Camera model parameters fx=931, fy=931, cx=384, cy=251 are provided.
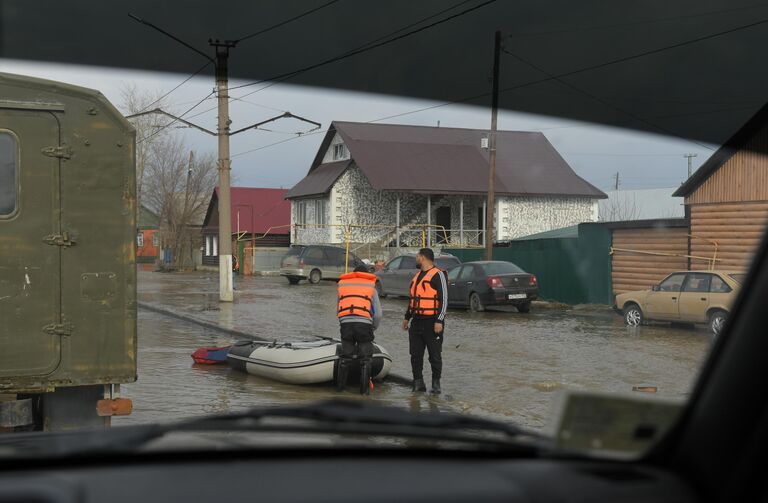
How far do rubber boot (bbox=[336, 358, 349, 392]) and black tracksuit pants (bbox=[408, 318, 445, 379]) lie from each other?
3.00 ft

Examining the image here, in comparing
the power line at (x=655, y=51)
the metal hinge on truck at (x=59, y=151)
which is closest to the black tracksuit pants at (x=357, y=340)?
the power line at (x=655, y=51)

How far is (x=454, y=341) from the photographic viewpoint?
1895 centimetres

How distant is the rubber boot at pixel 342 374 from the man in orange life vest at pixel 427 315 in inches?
36.2

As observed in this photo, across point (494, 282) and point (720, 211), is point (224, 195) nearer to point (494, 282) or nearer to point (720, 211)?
point (494, 282)

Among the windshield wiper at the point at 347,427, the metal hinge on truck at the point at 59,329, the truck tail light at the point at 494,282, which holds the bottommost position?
the truck tail light at the point at 494,282

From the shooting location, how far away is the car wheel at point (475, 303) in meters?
26.4

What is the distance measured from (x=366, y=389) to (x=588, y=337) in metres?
8.29

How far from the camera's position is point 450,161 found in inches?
2035

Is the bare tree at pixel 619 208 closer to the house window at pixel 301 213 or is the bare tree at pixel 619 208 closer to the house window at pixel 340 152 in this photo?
the house window at pixel 340 152

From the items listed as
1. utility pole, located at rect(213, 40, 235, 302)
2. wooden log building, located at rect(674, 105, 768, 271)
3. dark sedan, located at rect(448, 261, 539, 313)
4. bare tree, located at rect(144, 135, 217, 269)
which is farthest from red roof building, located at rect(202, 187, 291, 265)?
wooden log building, located at rect(674, 105, 768, 271)

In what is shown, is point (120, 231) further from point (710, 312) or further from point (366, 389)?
point (710, 312)

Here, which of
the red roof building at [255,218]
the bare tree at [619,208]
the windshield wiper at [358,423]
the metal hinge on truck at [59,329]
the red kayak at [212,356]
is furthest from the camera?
the red roof building at [255,218]

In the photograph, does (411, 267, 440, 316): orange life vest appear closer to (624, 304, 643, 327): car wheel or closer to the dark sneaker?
the dark sneaker

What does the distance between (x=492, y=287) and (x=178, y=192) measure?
172 feet
